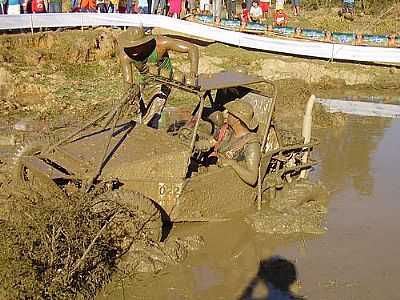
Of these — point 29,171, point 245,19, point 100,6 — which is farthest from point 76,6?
point 29,171

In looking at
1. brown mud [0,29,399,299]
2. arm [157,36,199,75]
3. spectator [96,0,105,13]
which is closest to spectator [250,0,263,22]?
brown mud [0,29,399,299]

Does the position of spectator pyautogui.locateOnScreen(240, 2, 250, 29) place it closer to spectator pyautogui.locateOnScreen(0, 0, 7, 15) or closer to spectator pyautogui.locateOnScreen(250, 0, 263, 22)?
spectator pyautogui.locateOnScreen(250, 0, 263, 22)

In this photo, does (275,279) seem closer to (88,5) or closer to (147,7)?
(88,5)

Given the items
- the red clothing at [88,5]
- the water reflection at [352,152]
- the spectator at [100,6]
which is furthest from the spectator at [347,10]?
the water reflection at [352,152]

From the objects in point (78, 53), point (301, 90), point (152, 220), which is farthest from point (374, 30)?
point (152, 220)

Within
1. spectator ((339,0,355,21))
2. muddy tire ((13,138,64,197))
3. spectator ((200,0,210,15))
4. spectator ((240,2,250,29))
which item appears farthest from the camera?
spectator ((339,0,355,21))

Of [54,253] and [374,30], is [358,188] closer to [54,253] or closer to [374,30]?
[54,253]

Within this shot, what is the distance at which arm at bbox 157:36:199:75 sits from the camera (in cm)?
795

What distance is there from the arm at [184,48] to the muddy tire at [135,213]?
215cm

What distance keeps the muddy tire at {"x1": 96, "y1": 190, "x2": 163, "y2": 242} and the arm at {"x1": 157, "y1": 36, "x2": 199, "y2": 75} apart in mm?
2155

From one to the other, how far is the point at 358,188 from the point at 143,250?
15.5ft

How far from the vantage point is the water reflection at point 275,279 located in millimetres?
6402

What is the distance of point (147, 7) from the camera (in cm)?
2125

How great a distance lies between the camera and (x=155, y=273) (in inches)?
259
